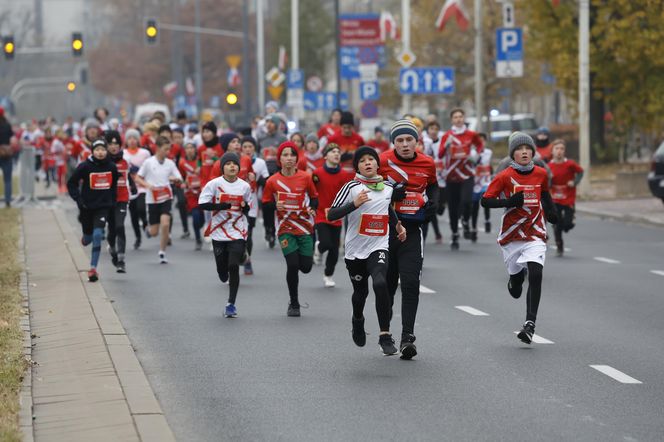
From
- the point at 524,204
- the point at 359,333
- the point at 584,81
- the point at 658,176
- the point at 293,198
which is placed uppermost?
the point at 584,81

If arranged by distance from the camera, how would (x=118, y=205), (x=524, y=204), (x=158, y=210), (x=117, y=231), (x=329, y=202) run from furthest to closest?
(x=158, y=210) < (x=118, y=205) < (x=117, y=231) < (x=329, y=202) < (x=524, y=204)

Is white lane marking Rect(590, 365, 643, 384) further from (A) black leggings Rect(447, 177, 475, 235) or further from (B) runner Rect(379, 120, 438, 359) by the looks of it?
(A) black leggings Rect(447, 177, 475, 235)

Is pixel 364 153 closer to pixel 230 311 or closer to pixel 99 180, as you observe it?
pixel 230 311

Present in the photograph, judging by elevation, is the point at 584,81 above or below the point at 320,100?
above

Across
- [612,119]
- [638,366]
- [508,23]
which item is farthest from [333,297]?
[612,119]

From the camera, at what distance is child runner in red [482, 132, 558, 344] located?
39.8 feet

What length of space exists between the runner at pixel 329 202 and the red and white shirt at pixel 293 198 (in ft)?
3.91

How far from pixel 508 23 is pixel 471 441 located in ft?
95.8

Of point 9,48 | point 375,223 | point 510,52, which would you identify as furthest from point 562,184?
point 9,48

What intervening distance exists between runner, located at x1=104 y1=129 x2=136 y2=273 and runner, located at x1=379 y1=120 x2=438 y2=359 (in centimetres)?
690

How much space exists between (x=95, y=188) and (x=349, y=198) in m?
6.25

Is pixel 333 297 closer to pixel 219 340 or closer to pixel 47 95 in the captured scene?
pixel 219 340

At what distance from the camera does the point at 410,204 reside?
11125 millimetres

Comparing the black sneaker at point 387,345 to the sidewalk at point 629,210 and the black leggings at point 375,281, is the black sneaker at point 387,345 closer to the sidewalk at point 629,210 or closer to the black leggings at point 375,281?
the black leggings at point 375,281
